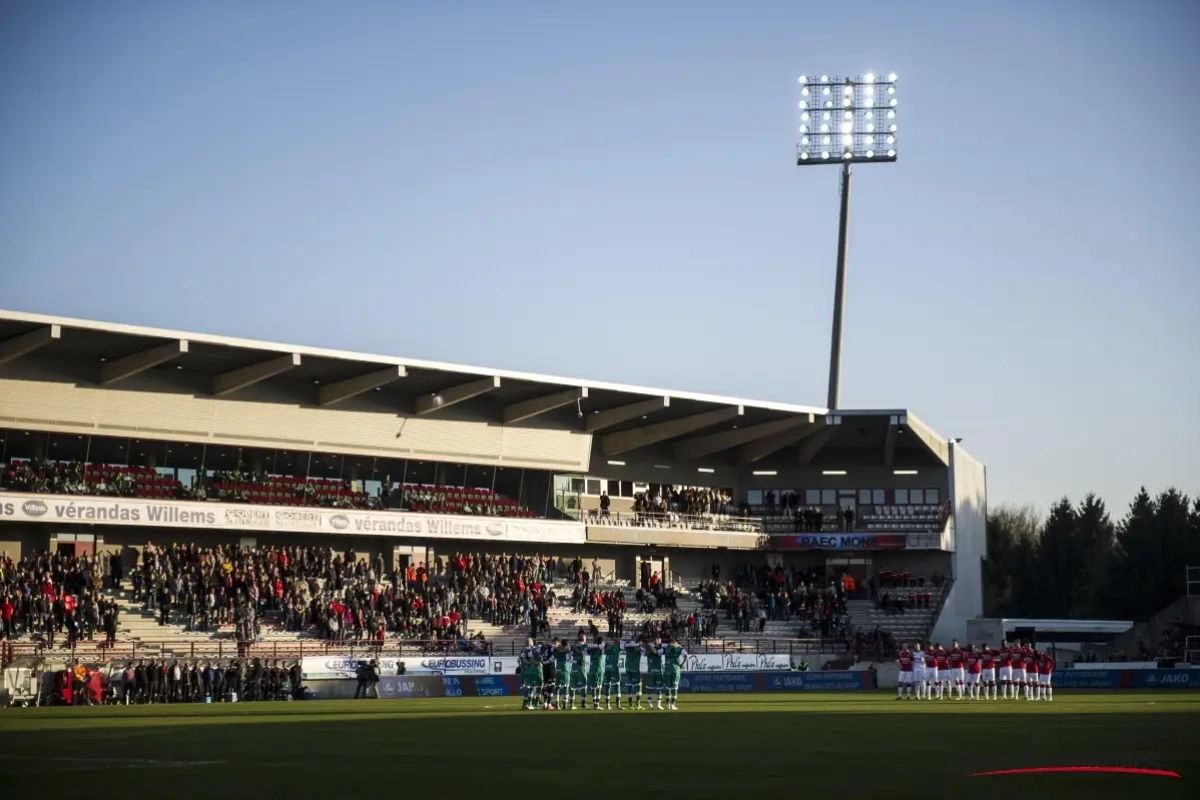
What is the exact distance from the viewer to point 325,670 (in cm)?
4722

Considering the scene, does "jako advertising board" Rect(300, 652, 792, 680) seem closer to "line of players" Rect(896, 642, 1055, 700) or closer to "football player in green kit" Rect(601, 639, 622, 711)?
"line of players" Rect(896, 642, 1055, 700)

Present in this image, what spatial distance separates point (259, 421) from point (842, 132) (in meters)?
31.8

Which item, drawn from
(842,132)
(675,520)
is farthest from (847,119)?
(675,520)

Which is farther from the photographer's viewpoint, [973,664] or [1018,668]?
[973,664]

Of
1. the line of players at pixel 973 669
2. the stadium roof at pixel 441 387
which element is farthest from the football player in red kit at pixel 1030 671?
the stadium roof at pixel 441 387

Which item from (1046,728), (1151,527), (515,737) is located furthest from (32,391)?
(1151,527)

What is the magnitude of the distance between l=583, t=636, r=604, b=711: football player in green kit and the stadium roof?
74.1 ft

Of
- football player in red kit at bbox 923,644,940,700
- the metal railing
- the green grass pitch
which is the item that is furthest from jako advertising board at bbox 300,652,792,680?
the green grass pitch

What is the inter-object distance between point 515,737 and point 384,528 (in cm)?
3690

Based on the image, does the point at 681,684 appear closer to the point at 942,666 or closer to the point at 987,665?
the point at 942,666

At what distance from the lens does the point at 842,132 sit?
71.3 meters

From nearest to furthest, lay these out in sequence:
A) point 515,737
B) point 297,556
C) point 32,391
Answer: point 515,737
point 32,391
point 297,556

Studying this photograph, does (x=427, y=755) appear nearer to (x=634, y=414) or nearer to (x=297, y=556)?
(x=297, y=556)

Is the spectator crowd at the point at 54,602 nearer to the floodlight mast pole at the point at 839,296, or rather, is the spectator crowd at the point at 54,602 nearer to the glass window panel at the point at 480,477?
the glass window panel at the point at 480,477
